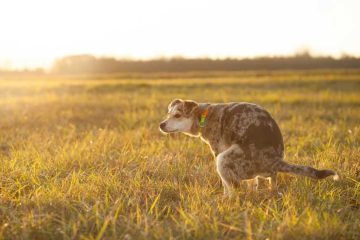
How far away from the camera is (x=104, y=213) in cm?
461

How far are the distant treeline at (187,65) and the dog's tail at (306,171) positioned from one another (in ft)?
145

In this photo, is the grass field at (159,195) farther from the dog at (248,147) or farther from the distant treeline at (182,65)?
the distant treeline at (182,65)

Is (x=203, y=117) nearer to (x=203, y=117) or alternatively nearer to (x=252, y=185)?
(x=203, y=117)

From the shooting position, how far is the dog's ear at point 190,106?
6.62 m

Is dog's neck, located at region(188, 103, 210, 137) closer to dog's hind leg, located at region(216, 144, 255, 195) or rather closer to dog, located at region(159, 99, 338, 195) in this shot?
dog, located at region(159, 99, 338, 195)

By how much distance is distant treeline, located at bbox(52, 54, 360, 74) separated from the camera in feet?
171

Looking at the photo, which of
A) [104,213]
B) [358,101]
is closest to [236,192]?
[104,213]

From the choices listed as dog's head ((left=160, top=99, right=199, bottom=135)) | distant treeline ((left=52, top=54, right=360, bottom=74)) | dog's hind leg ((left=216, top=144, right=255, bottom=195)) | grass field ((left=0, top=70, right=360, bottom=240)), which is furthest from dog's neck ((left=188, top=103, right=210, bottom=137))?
distant treeline ((left=52, top=54, right=360, bottom=74))

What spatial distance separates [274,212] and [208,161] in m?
3.00

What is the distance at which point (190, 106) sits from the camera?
6656mm

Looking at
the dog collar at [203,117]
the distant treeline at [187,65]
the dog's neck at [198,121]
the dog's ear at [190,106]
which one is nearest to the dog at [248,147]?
the dog collar at [203,117]

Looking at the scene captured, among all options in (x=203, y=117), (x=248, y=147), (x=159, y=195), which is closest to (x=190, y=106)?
(x=203, y=117)

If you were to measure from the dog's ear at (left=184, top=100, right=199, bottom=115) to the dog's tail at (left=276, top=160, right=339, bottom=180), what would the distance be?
1.72m

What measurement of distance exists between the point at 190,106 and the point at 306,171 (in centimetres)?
218
